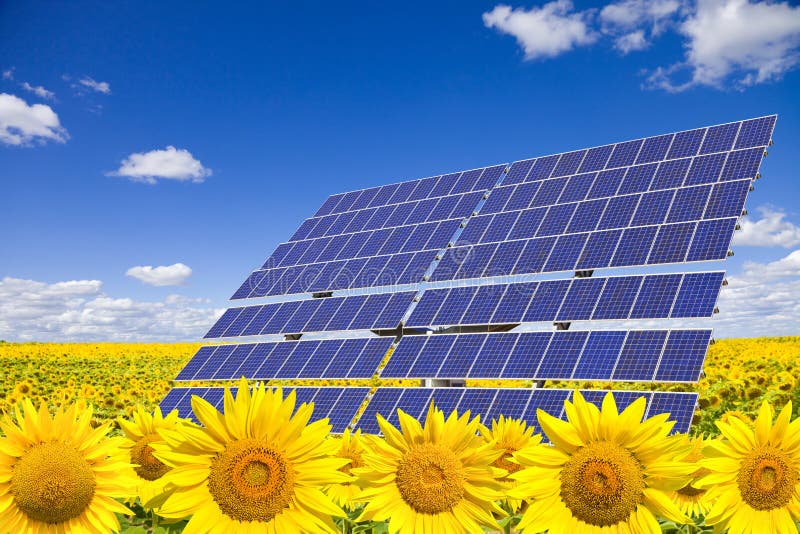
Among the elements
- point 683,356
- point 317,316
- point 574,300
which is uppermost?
point 574,300

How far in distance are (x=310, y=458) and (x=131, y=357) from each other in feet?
108

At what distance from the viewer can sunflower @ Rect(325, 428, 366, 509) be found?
9.78 ft

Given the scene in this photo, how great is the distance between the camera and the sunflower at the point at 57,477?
97.6 inches

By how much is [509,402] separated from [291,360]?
6.28 meters

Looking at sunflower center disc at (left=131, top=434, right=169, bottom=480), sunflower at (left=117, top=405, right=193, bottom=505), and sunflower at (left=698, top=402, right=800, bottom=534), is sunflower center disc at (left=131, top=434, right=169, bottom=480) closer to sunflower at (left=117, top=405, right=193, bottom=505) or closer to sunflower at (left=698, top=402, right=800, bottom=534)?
sunflower at (left=117, top=405, right=193, bottom=505)

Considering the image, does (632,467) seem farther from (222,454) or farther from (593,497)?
(222,454)

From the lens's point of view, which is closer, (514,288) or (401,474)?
(401,474)

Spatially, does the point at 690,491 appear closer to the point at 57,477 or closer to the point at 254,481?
the point at 254,481

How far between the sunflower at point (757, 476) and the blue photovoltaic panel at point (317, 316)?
Result: 1276cm

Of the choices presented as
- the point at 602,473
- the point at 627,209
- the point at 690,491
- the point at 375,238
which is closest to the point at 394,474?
the point at 602,473

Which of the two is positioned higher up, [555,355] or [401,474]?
[555,355]

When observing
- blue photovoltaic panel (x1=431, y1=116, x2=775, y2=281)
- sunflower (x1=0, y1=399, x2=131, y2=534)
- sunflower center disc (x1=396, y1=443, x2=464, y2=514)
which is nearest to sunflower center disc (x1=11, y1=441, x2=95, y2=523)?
sunflower (x1=0, y1=399, x2=131, y2=534)

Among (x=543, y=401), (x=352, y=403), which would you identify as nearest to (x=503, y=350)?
(x=543, y=401)

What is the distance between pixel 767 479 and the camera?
105 inches
